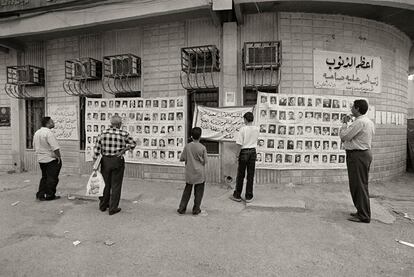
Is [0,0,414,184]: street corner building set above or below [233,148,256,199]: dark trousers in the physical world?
above

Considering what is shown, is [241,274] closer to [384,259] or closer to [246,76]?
[384,259]

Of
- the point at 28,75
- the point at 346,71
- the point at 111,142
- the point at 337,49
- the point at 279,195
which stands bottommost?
the point at 279,195

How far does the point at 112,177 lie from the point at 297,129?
422 cm

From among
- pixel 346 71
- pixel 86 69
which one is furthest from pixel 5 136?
pixel 346 71

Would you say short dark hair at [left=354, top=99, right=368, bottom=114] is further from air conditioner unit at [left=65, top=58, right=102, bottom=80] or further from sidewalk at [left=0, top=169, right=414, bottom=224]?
air conditioner unit at [left=65, top=58, right=102, bottom=80]

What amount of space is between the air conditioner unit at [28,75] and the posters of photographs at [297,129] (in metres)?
6.53

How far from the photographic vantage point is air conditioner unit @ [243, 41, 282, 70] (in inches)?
248

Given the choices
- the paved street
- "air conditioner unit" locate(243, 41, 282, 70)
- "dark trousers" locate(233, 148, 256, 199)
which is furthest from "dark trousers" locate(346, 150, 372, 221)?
"air conditioner unit" locate(243, 41, 282, 70)

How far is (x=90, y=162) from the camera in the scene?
26.5 feet

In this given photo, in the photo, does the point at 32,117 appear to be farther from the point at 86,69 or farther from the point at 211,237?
the point at 211,237

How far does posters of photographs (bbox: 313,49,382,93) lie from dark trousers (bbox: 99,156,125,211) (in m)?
4.78

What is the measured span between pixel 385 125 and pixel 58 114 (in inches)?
359

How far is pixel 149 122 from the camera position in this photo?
7367 millimetres

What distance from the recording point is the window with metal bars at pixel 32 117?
29.1 ft
